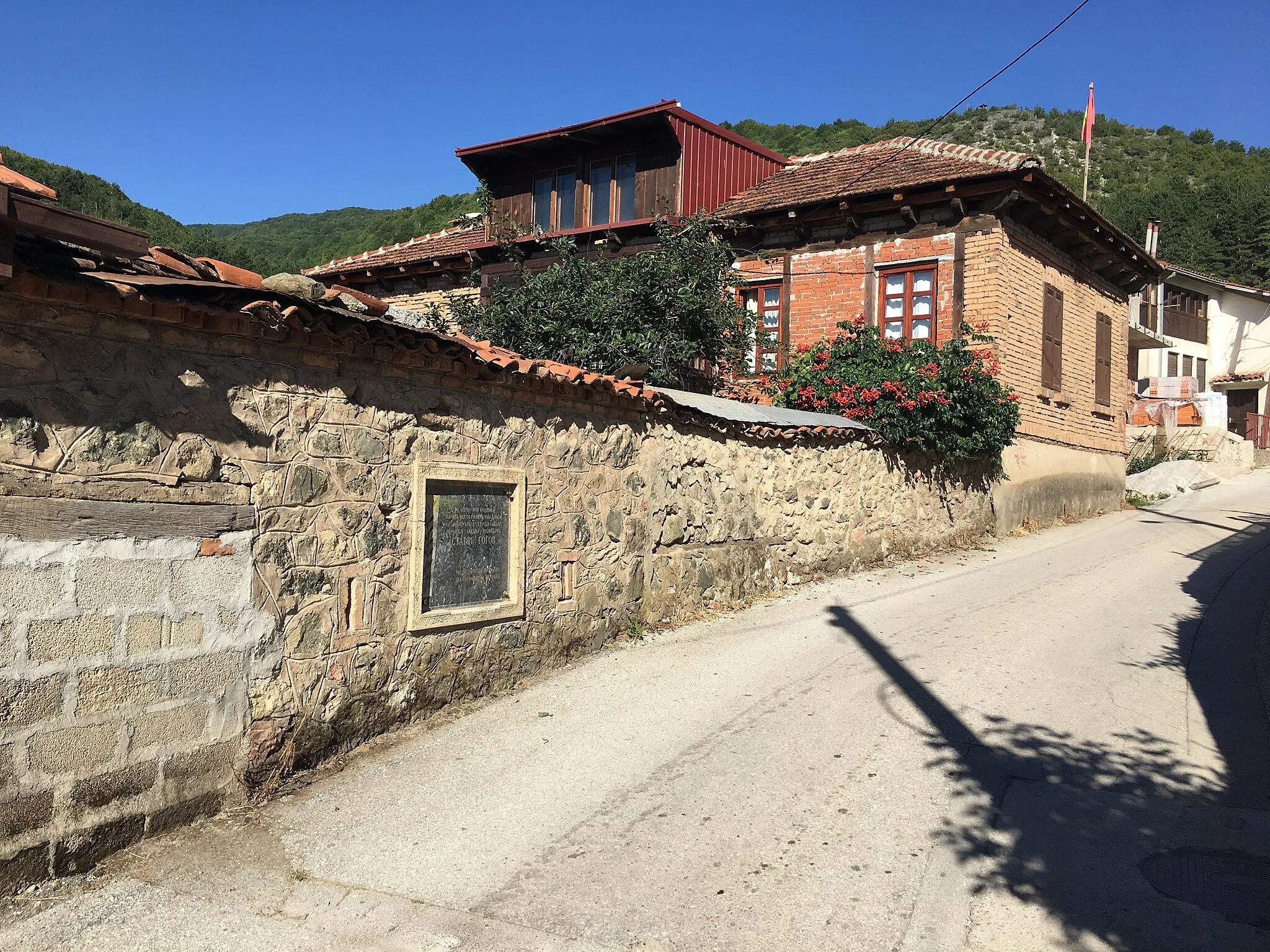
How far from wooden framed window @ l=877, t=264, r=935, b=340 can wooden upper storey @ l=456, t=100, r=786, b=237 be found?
3.47 metres

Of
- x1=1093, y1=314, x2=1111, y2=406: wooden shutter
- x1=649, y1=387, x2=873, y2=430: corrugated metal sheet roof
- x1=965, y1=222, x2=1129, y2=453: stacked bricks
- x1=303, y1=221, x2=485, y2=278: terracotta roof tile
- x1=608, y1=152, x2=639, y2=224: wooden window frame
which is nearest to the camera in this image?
x1=649, y1=387, x2=873, y2=430: corrugated metal sheet roof

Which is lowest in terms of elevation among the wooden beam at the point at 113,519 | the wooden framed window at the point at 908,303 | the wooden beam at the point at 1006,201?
the wooden beam at the point at 113,519

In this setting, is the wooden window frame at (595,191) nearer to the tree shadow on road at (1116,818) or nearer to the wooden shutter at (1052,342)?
the wooden shutter at (1052,342)

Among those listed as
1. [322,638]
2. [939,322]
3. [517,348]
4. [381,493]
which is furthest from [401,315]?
[939,322]

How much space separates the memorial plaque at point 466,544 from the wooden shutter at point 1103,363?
1539 cm

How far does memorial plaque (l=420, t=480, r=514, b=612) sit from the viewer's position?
235 inches

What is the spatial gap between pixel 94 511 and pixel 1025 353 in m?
14.0

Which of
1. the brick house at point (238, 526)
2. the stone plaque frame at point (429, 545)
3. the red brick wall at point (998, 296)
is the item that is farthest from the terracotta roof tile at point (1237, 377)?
the stone plaque frame at point (429, 545)

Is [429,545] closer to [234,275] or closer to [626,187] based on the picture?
[234,275]

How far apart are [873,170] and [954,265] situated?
2.41 m

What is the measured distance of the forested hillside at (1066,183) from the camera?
25.1m

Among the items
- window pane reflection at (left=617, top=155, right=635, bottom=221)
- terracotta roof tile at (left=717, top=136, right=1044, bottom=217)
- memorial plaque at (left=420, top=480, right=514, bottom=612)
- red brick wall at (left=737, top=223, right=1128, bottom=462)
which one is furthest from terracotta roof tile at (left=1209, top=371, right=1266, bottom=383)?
memorial plaque at (left=420, top=480, right=514, bottom=612)

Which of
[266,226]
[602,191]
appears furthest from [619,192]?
[266,226]

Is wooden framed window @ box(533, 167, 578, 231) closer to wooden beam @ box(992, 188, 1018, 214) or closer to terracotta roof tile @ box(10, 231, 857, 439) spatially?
wooden beam @ box(992, 188, 1018, 214)
